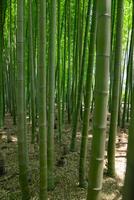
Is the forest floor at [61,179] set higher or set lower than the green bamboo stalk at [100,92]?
lower

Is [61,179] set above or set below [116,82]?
below

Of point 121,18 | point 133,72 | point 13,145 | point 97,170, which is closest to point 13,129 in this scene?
point 13,145

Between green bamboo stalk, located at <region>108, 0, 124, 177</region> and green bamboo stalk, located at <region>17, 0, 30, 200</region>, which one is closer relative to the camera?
green bamboo stalk, located at <region>17, 0, 30, 200</region>

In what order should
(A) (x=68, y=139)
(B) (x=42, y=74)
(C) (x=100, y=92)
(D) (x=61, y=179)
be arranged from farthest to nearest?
1. (A) (x=68, y=139)
2. (D) (x=61, y=179)
3. (B) (x=42, y=74)
4. (C) (x=100, y=92)

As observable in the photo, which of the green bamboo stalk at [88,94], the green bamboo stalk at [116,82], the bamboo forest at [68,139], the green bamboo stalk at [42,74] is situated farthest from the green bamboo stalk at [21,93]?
the green bamboo stalk at [116,82]

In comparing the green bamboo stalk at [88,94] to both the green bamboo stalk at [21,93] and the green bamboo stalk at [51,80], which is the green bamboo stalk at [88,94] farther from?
the green bamboo stalk at [21,93]

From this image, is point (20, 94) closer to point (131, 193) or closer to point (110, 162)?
point (110, 162)

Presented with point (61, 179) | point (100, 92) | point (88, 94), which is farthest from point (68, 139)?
point (100, 92)

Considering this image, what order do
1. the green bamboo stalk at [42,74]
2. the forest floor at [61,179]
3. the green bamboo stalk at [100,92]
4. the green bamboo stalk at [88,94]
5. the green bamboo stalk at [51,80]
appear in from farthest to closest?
the forest floor at [61,179] → the green bamboo stalk at [88,94] → the green bamboo stalk at [51,80] → the green bamboo stalk at [42,74] → the green bamboo stalk at [100,92]

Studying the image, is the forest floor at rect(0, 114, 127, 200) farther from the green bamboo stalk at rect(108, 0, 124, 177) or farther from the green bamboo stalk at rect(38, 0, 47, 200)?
the green bamboo stalk at rect(38, 0, 47, 200)

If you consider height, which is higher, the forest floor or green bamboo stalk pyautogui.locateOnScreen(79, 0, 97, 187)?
green bamboo stalk pyautogui.locateOnScreen(79, 0, 97, 187)

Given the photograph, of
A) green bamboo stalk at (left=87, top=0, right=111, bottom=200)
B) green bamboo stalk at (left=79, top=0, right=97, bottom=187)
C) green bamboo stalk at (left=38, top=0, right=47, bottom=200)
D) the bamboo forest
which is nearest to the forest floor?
the bamboo forest

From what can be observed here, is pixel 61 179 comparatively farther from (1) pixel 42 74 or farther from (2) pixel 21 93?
(1) pixel 42 74

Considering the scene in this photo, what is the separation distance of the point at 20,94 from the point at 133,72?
4012 millimetres
